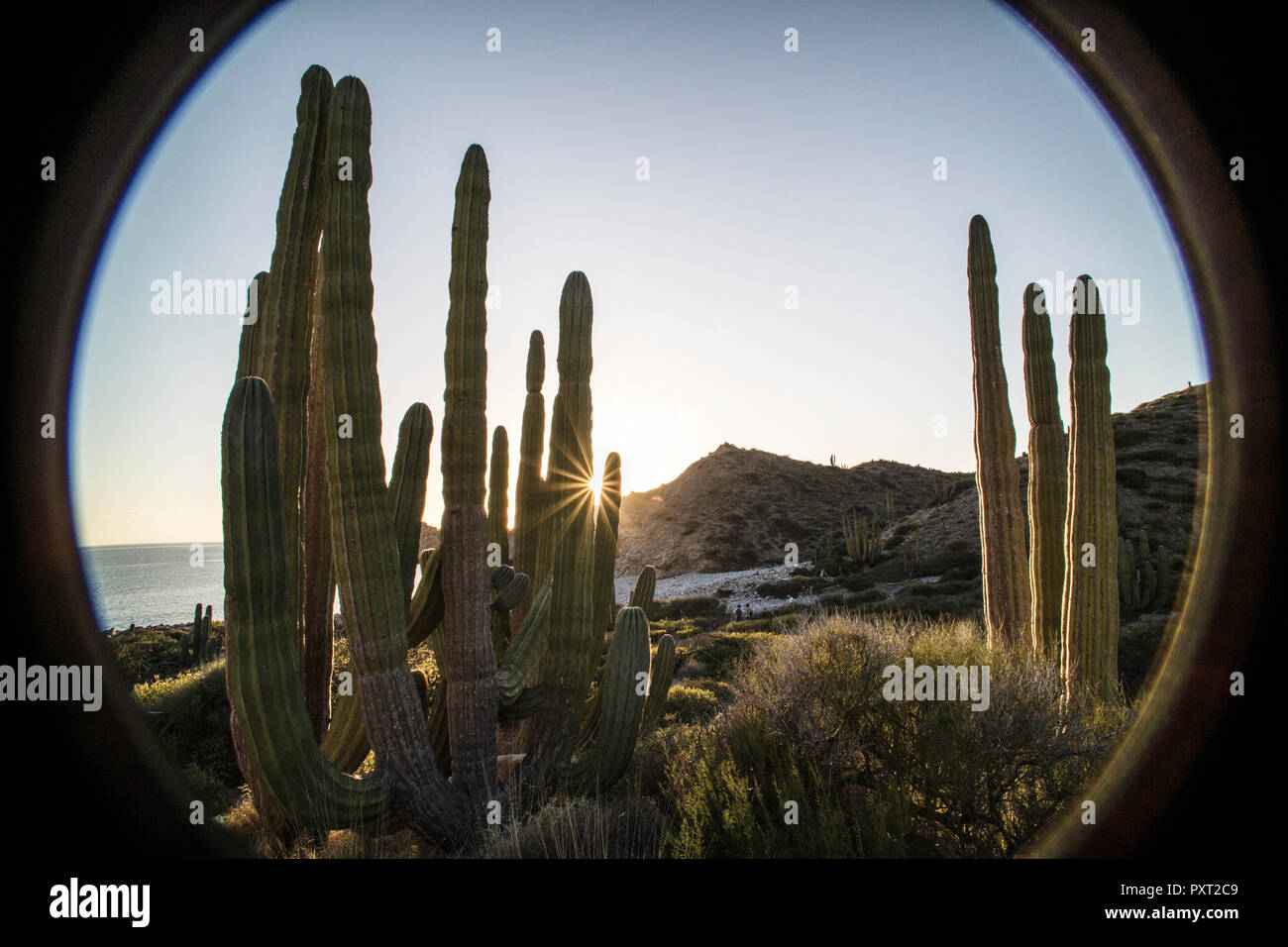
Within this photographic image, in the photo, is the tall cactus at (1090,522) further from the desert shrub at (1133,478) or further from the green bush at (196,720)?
the desert shrub at (1133,478)

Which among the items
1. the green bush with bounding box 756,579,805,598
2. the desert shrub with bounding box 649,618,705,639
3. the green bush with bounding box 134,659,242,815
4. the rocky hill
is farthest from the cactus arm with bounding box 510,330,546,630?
the green bush with bounding box 756,579,805,598

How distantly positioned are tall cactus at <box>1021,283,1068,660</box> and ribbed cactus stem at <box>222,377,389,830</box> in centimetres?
852

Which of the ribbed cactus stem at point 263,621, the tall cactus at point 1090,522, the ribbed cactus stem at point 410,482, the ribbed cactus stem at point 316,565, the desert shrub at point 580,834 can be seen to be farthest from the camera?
the tall cactus at point 1090,522

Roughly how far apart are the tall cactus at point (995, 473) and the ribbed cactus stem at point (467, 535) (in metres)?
7.18


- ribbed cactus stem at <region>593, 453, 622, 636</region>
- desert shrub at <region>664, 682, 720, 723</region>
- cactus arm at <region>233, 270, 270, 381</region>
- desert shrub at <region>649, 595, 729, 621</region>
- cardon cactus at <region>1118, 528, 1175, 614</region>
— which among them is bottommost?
desert shrub at <region>649, 595, 729, 621</region>

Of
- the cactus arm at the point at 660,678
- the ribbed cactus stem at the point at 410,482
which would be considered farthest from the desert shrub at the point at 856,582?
the ribbed cactus stem at the point at 410,482

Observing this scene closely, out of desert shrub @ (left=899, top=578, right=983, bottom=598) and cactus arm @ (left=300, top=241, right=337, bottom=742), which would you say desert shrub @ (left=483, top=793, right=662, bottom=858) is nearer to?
cactus arm @ (left=300, top=241, right=337, bottom=742)

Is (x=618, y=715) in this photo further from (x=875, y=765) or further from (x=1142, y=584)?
(x=1142, y=584)

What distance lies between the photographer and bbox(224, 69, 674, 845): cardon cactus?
4.32 m

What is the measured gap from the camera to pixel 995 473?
9.91m

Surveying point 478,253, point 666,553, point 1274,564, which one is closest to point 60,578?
point 478,253

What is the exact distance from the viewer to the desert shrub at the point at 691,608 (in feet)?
94.1

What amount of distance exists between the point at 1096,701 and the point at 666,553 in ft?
158

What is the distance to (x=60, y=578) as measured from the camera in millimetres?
4418
